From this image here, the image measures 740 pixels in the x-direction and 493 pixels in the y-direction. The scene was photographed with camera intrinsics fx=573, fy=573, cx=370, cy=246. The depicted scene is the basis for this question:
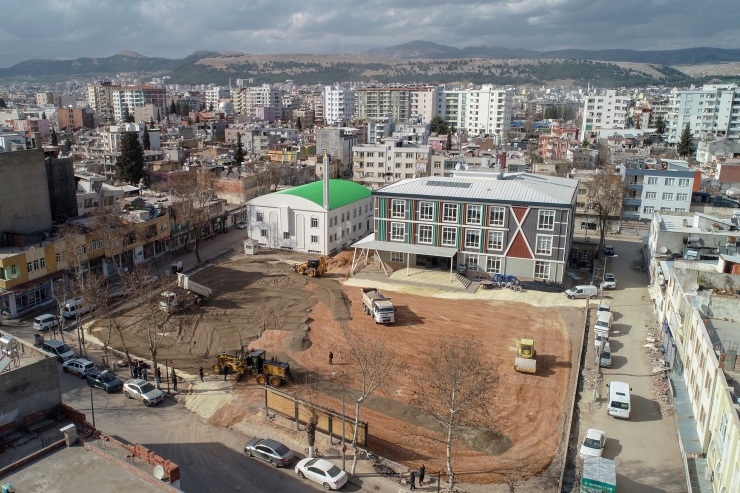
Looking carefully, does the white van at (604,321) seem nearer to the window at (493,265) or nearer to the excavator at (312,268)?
the window at (493,265)

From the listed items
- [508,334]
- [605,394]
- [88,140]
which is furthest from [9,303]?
[88,140]

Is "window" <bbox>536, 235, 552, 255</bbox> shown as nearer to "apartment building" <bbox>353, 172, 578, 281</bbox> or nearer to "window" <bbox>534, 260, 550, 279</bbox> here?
"apartment building" <bbox>353, 172, 578, 281</bbox>

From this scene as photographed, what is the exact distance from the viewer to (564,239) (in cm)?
3472

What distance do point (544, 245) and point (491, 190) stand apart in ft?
16.1

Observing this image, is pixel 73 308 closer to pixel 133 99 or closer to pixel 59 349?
pixel 59 349

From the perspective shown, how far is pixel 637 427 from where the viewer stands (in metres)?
19.9

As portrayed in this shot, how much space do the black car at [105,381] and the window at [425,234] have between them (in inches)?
842

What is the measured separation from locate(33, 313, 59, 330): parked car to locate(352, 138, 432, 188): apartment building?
145ft

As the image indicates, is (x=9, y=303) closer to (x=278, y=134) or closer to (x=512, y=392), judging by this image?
(x=512, y=392)

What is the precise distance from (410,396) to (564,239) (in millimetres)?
17673

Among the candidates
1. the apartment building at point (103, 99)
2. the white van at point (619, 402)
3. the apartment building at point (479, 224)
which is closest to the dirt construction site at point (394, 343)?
the white van at point (619, 402)

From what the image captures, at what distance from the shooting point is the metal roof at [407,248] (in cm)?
3651

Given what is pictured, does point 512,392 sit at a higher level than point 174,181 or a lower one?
lower

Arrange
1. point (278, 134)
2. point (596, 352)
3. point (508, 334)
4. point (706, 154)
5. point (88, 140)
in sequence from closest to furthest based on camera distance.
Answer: point (596, 352), point (508, 334), point (706, 154), point (88, 140), point (278, 134)
